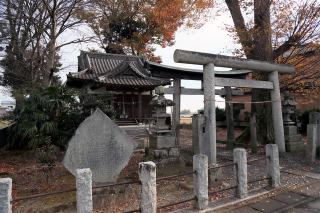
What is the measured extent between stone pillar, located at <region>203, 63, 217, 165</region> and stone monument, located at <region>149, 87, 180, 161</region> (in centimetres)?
182

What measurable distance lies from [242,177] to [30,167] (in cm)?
774

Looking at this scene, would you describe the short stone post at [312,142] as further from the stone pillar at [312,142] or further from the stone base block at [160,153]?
the stone base block at [160,153]

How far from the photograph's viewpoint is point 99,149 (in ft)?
20.8

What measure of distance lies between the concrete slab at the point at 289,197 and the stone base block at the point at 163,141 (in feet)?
11.7

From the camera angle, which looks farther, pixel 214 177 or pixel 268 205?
pixel 214 177

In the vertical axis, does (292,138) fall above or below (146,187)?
above

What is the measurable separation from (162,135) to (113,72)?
42.1 ft

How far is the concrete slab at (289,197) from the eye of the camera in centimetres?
665

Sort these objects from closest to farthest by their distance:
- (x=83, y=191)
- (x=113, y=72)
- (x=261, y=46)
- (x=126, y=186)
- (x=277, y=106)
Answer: (x=83, y=191)
(x=126, y=186)
(x=277, y=106)
(x=261, y=46)
(x=113, y=72)

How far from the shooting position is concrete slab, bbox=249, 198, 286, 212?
20.2 ft

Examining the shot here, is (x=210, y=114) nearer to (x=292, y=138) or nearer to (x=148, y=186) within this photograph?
(x=148, y=186)

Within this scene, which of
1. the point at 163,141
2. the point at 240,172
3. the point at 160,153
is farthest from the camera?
the point at 163,141

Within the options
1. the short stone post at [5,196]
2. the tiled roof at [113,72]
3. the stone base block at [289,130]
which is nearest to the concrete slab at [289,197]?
the short stone post at [5,196]

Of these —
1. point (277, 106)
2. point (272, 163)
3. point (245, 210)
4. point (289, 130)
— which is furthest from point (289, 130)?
point (245, 210)
